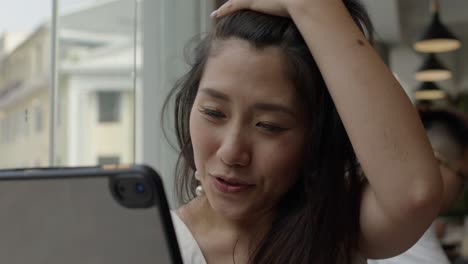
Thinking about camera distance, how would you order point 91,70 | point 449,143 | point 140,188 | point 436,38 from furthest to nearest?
point 436,38 → point 91,70 → point 449,143 → point 140,188

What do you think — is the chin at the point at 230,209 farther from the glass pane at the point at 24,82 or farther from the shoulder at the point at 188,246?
the glass pane at the point at 24,82

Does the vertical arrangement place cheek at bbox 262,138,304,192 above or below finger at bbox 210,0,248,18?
below

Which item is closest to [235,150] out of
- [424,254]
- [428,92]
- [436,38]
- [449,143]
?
[424,254]

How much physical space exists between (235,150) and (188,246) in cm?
13

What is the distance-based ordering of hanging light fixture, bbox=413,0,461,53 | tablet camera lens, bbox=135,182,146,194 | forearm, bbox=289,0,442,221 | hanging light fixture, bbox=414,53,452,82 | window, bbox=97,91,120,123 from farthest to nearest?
hanging light fixture, bbox=414,53,452,82
hanging light fixture, bbox=413,0,461,53
window, bbox=97,91,120,123
forearm, bbox=289,0,442,221
tablet camera lens, bbox=135,182,146,194

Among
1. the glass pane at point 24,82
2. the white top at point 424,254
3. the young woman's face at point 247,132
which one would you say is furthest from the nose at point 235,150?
the glass pane at point 24,82

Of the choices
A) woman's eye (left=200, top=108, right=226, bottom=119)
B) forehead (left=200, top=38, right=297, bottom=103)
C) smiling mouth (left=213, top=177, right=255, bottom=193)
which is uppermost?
forehead (left=200, top=38, right=297, bottom=103)

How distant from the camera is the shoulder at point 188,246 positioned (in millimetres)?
698

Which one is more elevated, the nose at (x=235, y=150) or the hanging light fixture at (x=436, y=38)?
the hanging light fixture at (x=436, y=38)

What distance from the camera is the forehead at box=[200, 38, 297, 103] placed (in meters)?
0.65

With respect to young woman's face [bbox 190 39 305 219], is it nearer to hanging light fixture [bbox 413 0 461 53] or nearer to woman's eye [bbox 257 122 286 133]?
woman's eye [bbox 257 122 286 133]

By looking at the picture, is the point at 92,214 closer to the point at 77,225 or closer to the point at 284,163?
the point at 77,225

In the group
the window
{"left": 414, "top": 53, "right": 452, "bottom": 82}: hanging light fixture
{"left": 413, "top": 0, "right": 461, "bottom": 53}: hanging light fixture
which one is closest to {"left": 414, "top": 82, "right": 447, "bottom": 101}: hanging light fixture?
{"left": 414, "top": 53, "right": 452, "bottom": 82}: hanging light fixture

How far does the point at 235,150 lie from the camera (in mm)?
630
